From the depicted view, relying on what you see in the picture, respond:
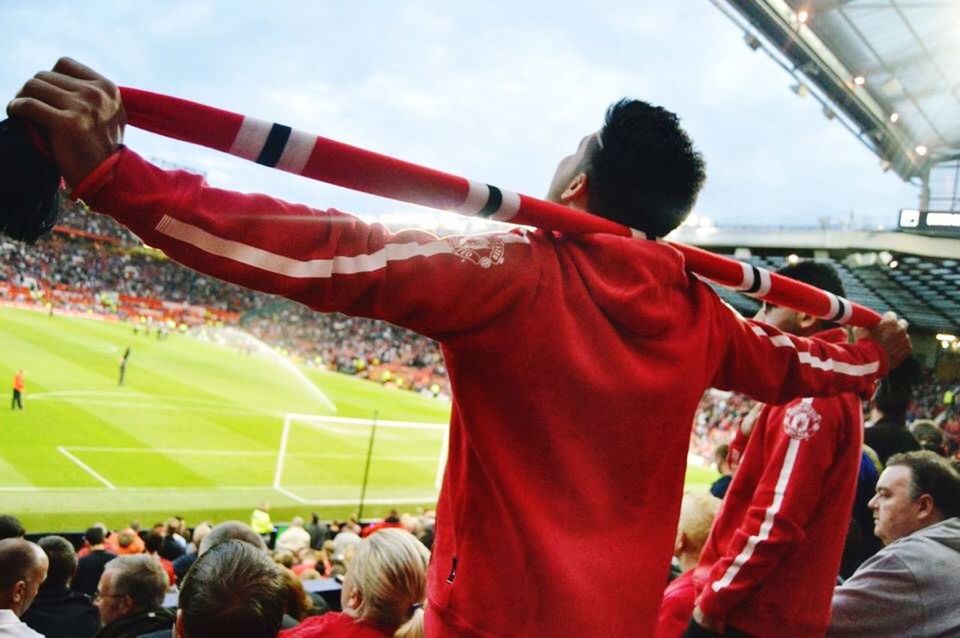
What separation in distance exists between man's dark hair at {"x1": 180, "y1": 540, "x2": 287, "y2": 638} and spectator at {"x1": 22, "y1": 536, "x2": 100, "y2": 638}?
→ 110 inches

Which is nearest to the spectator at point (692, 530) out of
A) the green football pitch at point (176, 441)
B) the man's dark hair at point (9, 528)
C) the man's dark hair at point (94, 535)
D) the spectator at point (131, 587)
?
the spectator at point (131, 587)

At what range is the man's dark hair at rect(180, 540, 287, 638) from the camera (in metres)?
1.91

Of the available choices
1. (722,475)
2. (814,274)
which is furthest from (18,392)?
(814,274)

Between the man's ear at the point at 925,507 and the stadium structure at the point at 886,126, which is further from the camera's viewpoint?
the stadium structure at the point at 886,126

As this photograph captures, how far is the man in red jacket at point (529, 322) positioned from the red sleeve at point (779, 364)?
177mm

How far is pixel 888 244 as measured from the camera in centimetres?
1720

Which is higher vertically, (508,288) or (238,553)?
(508,288)

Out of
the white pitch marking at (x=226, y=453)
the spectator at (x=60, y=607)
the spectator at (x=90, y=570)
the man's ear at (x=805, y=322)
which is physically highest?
the man's ear at (x=805, y=322)

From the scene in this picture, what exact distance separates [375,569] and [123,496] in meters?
11.6

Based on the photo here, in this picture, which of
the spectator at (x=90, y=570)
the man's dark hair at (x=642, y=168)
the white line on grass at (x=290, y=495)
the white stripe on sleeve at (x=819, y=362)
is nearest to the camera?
the man's dark hair at (x=642, y=168)

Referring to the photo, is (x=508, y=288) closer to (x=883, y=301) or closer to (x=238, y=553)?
(x=238, y=553)

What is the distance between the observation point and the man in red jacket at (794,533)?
232cm

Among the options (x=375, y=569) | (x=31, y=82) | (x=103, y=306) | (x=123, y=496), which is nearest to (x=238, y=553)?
(x=375, y=569)

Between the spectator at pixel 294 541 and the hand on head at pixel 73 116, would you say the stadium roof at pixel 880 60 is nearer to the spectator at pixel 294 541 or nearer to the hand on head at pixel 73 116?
the spectator at pixel 294 541
